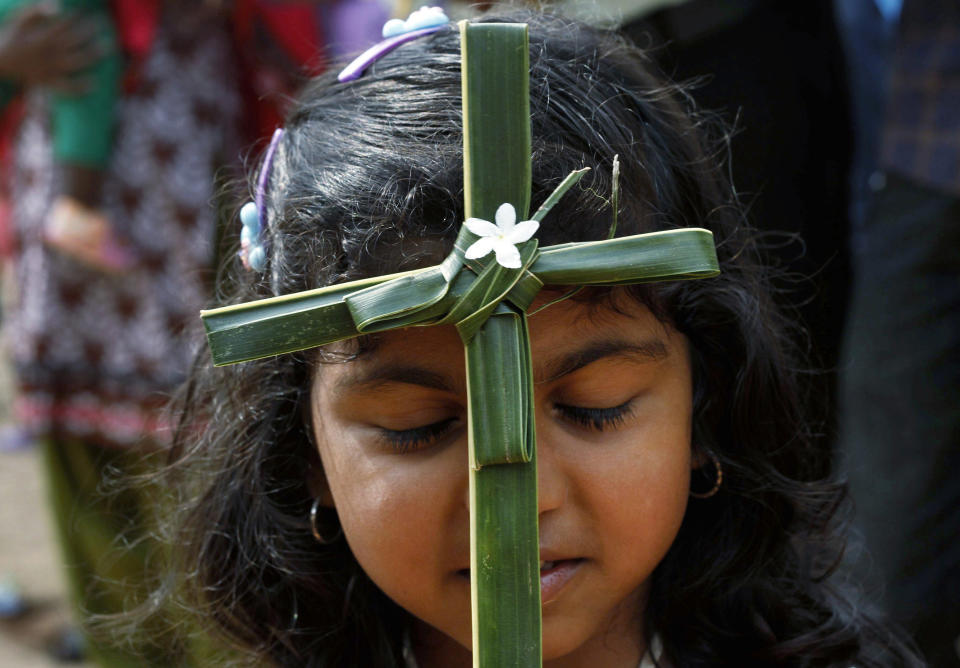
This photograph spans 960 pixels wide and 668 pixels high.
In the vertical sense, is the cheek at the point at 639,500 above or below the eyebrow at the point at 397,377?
below

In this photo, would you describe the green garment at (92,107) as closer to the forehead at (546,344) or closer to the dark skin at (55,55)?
the dark skin at (55,55)

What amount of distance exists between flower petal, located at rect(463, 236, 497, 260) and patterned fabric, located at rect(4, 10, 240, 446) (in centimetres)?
150

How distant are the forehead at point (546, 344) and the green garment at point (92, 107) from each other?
1409mm

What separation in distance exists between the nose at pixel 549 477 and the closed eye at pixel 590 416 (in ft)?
0.11

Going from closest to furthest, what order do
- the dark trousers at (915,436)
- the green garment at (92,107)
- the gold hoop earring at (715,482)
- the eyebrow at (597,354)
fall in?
the eyebrow at (597,354)
the gold hoop earring at (715,482)
the dark trousers at (915,436)
the green garment at (92,107)

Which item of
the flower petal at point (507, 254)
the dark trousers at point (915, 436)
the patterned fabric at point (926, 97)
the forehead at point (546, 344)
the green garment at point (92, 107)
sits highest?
the green garment at point (92, 107)

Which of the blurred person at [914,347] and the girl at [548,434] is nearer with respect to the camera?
the girl at [548,434]

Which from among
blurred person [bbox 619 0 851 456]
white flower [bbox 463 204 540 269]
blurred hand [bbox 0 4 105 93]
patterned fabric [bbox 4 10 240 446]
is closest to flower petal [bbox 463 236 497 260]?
white flower [bbox 463 204 540 269]

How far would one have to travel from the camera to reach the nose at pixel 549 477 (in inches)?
41.9

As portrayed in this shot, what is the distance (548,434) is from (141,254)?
159 cm

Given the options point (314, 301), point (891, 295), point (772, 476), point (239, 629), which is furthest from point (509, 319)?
point (891, 295)

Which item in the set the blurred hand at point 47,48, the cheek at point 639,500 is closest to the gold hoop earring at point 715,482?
the cheek at point 639,500

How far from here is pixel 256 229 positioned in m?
1.32

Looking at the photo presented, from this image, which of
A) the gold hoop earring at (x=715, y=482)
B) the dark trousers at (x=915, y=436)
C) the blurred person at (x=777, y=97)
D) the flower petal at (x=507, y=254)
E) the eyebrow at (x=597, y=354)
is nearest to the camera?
the flower petal at (x=507, y=254)
